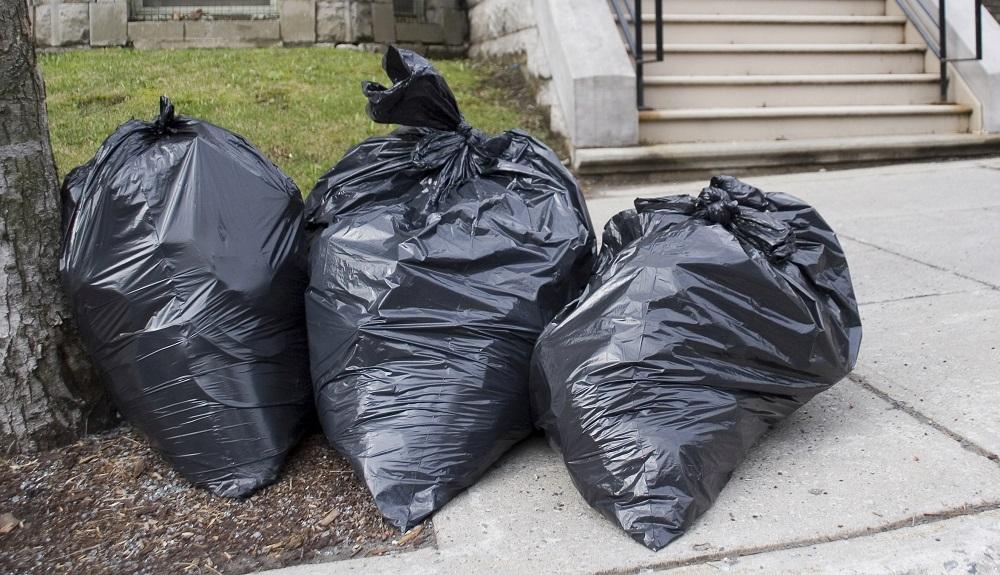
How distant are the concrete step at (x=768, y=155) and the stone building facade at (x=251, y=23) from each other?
3.30 metres

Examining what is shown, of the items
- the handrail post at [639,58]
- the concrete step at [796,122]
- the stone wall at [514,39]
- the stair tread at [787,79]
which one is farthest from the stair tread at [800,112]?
the stone wall at [514,39]

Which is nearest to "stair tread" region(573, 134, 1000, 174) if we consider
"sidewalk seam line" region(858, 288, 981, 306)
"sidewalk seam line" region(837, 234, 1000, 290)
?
"sidewalk seam line" region(837, 234, 1000, 290)

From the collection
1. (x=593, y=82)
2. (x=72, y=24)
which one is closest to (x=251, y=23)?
(x=72, y=24)

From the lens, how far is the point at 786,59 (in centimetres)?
672

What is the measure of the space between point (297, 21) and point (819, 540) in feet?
24.3

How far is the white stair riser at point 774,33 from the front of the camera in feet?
22.3

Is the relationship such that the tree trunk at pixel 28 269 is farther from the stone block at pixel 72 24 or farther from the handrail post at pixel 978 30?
the handrail post at pixel 978 30

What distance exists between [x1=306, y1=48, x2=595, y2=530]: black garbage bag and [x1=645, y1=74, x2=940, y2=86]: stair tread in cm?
408

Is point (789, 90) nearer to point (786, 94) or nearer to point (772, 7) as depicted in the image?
point (786, 94)

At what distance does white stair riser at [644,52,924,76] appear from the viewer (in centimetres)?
654

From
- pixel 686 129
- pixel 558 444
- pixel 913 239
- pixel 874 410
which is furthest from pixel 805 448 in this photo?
pixel 686 129

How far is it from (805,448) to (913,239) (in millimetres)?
2290

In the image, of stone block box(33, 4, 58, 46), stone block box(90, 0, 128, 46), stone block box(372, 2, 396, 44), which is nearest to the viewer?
stone block box(33, 4, 58, 46)

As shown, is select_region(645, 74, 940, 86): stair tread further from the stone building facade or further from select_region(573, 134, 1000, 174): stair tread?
the stone building facade
